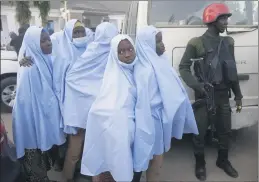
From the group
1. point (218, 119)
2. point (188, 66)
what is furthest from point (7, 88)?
point (218, 119)

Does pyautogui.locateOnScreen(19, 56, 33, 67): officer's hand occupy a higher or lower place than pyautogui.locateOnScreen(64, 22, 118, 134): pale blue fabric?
higher

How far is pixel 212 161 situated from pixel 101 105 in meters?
2.12

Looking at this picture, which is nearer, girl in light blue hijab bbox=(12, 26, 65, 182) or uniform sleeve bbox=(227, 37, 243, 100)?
girl in light blue hijab bbox=(12, 26, 65, 182)

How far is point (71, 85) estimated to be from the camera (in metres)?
2.92

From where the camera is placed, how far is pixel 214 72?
3.31m

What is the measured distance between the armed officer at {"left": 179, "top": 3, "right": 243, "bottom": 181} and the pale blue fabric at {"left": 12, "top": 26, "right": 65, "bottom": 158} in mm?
1432

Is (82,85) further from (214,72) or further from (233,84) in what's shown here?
(233,84)

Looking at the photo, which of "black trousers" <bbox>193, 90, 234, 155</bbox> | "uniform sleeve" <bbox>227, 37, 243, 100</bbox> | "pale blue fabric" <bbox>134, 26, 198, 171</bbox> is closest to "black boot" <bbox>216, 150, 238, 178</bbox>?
"black trousers" <bbox>193, 90, 234, 155</bbox>

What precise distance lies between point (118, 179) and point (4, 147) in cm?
84

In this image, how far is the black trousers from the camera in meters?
3.43

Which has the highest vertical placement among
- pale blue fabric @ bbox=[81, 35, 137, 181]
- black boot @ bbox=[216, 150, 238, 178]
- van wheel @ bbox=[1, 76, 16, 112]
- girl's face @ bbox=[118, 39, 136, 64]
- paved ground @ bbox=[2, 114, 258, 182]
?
girl's face @ bbox=[118, 39, 136, 64]

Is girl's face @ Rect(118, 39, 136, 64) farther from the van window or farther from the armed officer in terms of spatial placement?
the van window

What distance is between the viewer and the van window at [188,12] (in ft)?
13.5

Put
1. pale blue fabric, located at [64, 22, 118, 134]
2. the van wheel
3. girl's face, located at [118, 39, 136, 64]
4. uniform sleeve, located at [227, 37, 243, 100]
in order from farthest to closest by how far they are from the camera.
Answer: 1. the van wheel
2. uniform sleeve, located at [227, 37, 243, 100]
3. pale blue fabric, located at [64, 22, 118, 134]
4. girl's face, located at [118, 39, 136, 64]
